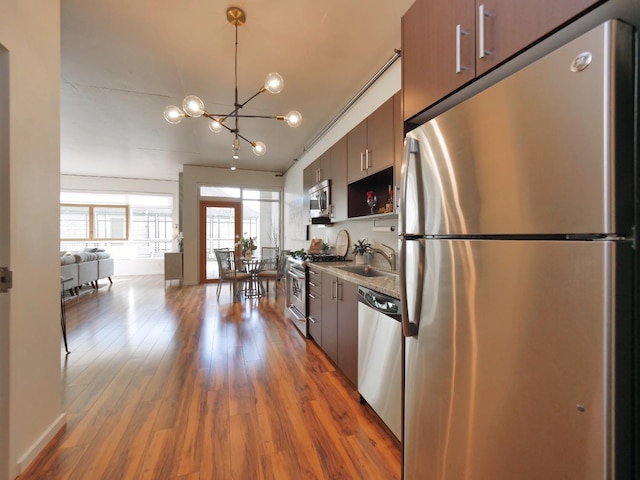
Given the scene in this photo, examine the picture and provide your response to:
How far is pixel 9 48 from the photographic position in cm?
132

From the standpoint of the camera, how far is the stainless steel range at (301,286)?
3.24 metres

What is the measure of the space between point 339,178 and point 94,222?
8.73 meters

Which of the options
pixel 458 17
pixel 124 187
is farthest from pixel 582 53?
pixel 124 187

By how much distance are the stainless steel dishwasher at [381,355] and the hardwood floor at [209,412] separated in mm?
182

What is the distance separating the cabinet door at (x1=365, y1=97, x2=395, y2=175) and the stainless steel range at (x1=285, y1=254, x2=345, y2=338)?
1300 millimetres

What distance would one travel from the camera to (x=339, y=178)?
326 cm

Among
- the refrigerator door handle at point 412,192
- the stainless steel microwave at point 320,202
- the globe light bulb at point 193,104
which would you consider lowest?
the refrigerator door handle at point 412,192

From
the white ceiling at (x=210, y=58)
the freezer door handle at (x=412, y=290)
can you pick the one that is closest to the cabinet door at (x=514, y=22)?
the freezer door handle at (x=412, y=290)

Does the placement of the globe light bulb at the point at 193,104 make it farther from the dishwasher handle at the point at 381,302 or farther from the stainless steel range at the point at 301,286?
the dishwasher handle at the point at 381,302

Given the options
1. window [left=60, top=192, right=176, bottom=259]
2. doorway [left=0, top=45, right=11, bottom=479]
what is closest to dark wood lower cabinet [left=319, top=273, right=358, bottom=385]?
doorway [left=0, top=45, right=11, bottom=479]

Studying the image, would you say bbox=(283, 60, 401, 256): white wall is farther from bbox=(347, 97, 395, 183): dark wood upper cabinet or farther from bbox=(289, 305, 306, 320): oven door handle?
bbox=(289, 305, 306, 320): oven door handle

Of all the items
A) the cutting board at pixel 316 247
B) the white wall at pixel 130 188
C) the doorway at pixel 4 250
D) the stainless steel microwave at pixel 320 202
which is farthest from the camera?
the white wall at pixel 130 188

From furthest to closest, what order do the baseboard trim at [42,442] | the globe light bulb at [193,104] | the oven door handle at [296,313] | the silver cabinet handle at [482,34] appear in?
the oven door handle at [296,313], the globe light bulb at [193,104], the baseboard trim at [42,442], the silver cabinet handle at [482,34]

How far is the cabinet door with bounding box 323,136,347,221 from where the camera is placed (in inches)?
123
